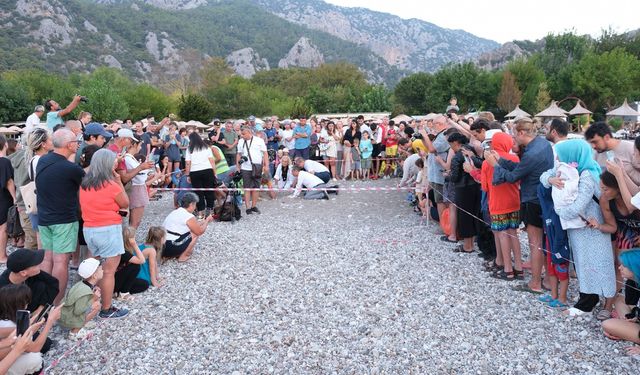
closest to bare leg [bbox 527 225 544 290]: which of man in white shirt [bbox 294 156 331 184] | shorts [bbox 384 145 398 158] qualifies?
man in white shirt [bbox 294 156 331 184]

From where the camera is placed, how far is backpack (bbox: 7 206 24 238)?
711cm

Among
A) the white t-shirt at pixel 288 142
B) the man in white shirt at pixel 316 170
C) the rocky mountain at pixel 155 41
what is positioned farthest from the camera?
the rocky mountain at pixel 155 41

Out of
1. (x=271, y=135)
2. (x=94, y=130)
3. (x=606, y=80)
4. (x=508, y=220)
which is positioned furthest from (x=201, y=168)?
(x=606, y=80)

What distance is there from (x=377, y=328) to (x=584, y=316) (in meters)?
2.22

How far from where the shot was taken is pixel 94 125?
22.2 ft

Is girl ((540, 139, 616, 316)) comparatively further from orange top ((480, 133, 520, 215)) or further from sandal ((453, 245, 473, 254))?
sandal ((453, 245, 473, 254))

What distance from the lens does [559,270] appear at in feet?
17.0

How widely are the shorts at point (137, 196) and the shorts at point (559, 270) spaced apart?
6165 millimetres

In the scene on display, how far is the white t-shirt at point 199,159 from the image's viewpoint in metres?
9.52

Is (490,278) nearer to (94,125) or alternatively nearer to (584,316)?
(584,316)

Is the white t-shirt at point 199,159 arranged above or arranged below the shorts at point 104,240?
above

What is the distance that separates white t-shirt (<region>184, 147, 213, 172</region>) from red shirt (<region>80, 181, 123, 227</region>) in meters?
4.42

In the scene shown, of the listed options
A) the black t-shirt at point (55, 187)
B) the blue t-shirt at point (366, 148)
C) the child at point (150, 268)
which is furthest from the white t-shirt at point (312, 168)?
the black t-shirt at point (55, 187)

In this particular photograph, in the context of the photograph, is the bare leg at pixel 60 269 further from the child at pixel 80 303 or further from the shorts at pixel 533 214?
the shorts at pixel 533 214
